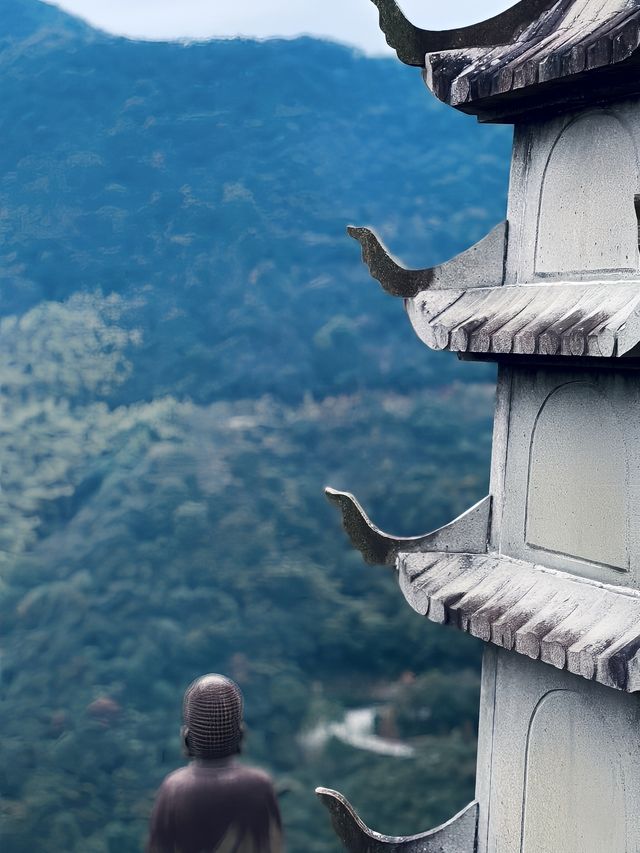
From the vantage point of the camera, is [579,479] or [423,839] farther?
[423,839]

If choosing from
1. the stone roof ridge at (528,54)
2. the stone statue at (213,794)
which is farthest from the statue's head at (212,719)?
Answer: the stone roof ridge at (528,54)

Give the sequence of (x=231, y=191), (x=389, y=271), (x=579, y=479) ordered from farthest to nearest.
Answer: (x=231, y=191) < (x=389, y=271) < (x=579, y=479)

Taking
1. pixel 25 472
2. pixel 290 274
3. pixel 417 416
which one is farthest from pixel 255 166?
pixel 25 472

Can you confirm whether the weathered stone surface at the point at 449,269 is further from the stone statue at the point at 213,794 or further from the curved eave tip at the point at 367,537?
the stone statue at the point at 213,794

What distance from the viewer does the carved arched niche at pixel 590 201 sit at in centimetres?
375

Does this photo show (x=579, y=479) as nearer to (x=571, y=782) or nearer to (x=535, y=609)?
(x=535, y=609)

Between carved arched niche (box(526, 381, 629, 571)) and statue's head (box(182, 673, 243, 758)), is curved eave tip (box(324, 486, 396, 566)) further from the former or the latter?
statue's head (box(182, 673, 243, 758))

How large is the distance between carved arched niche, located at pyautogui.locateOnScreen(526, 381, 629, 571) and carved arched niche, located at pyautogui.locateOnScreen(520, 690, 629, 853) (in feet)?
1.81

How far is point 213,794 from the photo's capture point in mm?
2818

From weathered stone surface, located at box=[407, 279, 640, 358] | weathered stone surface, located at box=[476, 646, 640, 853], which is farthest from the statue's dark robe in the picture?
weathered stone surface, located at box=[407, 279, 640, 358]

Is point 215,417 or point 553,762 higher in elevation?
point 215,417

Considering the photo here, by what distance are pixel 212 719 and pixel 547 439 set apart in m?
1.88

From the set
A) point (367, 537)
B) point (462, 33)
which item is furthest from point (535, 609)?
point (462, 33)

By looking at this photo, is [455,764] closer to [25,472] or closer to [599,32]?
[25,472]
